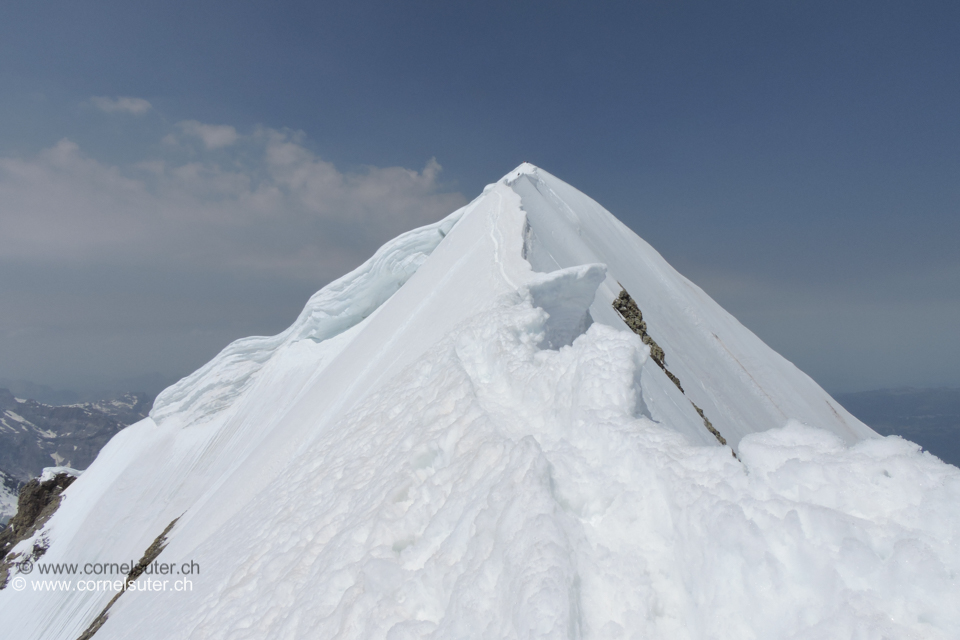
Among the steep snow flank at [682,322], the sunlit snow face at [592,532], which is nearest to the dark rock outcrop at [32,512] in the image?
the sunlit snow face at [592,532]

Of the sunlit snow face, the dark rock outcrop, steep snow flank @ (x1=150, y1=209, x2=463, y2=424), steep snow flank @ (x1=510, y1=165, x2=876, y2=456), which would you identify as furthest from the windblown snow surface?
the dark rock outcrop

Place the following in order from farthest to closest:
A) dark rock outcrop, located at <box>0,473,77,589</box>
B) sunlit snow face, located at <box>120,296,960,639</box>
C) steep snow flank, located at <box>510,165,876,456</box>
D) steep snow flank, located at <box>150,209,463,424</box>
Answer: dark rock outcrop, located at <box>0,473,77,589</box>, steep snow flank, located at <box>150,209,463,424</box>, steep snow flank, located at <box>510,165,876,456</box>, sunlit snow face, located at <box>120,296,960,639</box>

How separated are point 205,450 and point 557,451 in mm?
21104

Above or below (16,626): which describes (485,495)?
above

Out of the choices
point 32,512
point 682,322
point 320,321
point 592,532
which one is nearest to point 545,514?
point 592,532

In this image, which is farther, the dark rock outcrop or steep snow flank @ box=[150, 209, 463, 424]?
the dark rock outcrop

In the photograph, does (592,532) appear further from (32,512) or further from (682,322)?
(32,512)

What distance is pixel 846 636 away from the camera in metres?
2.01

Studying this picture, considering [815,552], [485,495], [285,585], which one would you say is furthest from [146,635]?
[815,552]

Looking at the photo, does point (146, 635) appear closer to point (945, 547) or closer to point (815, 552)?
point (815, 552)

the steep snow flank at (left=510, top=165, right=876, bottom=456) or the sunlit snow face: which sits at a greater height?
the steep snow flank at (left=510, top=165, right=876, bottom=456)

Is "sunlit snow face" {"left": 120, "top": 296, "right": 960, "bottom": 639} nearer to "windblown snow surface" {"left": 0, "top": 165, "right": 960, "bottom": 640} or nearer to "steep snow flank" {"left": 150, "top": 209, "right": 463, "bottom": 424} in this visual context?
"windblown snow surface" {"left": 0, "top": 165, "right": 960, "bottom": 640}

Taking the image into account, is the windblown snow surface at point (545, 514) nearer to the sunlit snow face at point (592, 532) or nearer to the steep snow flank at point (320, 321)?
the sunlit snow face at point (592, 532)

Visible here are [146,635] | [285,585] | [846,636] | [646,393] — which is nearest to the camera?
[846,636]
